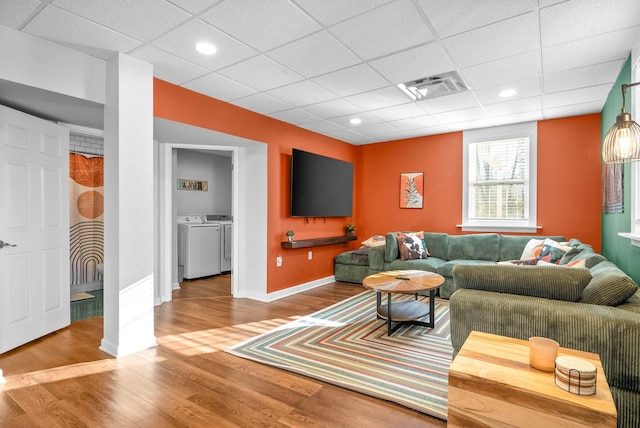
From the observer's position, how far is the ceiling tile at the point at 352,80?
3.16 meters

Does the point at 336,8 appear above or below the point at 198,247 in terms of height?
above

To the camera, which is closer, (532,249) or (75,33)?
(75,33)

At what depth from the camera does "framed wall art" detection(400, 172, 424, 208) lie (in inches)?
230

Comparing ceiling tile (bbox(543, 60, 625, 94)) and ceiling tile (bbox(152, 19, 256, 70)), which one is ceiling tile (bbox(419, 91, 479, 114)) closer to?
ceiling tile (bbox(543, 60, 625, 94))

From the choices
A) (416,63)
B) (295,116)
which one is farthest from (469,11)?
(295,116)

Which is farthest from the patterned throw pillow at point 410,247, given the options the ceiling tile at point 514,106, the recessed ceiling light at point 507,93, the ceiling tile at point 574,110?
the ceiling tile at point 574,110

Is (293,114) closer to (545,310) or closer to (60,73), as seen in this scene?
(60,73)

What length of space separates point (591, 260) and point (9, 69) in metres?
4.49

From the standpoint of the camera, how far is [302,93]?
373 centimetres

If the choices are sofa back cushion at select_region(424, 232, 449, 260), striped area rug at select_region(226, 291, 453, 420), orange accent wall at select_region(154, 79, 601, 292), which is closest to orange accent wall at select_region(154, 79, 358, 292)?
orange accent wall at select_region(154, 79, 601, 292)

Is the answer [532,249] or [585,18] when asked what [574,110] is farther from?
[585,18]

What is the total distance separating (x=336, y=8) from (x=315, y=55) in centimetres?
67

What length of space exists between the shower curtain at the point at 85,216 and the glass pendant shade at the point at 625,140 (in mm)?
5659

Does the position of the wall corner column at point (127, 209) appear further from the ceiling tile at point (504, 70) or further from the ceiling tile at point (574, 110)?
the ceiling tile at point (574, 110)
